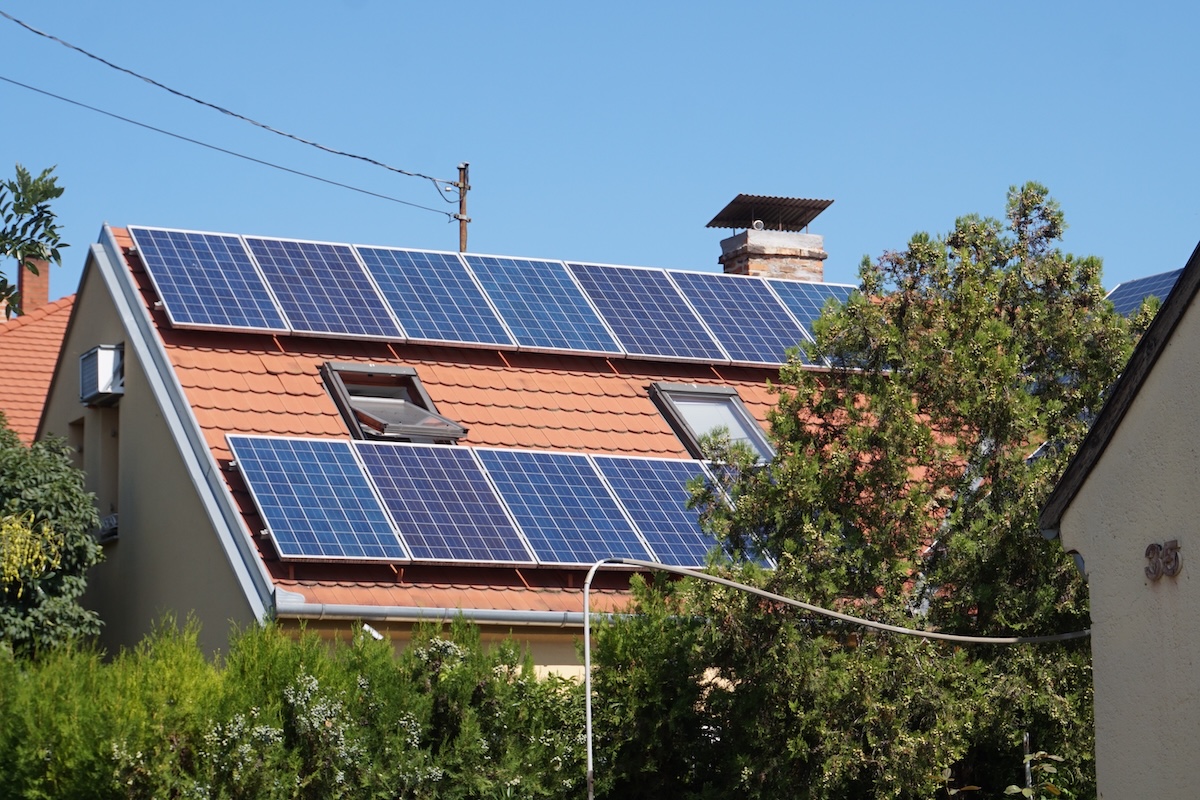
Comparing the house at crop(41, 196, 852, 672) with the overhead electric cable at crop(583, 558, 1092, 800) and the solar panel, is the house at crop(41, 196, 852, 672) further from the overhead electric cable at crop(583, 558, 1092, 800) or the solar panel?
the overhead electric cable at crop(583, 558, 1092, 800)

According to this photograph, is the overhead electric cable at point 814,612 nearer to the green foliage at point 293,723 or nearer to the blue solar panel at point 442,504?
the green foliage at point 293,723

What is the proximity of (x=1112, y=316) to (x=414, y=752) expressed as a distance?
6099mm

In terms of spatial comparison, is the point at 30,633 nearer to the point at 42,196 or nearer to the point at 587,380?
the point at 42,196

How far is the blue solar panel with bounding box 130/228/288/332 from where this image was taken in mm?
17250

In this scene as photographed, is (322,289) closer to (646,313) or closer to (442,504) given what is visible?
(646,313)

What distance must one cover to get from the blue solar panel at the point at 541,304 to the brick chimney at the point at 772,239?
5.45 meters

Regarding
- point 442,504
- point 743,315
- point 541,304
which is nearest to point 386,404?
point 442,504

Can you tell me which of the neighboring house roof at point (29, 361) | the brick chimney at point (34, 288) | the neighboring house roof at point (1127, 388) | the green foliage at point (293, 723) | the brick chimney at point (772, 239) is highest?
the brick chimney at point (34, 288)

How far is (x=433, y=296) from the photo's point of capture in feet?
62.1

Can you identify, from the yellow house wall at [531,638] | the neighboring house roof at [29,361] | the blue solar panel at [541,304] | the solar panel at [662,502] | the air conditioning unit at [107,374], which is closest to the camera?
the yellow house wall at [531,638]

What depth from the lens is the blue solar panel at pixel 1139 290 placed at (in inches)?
832

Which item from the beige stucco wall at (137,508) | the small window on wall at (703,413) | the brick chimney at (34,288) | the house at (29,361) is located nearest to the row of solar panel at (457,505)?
the beige stucco wall at (137,508)

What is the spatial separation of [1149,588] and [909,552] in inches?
122

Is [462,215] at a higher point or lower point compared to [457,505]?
higher
